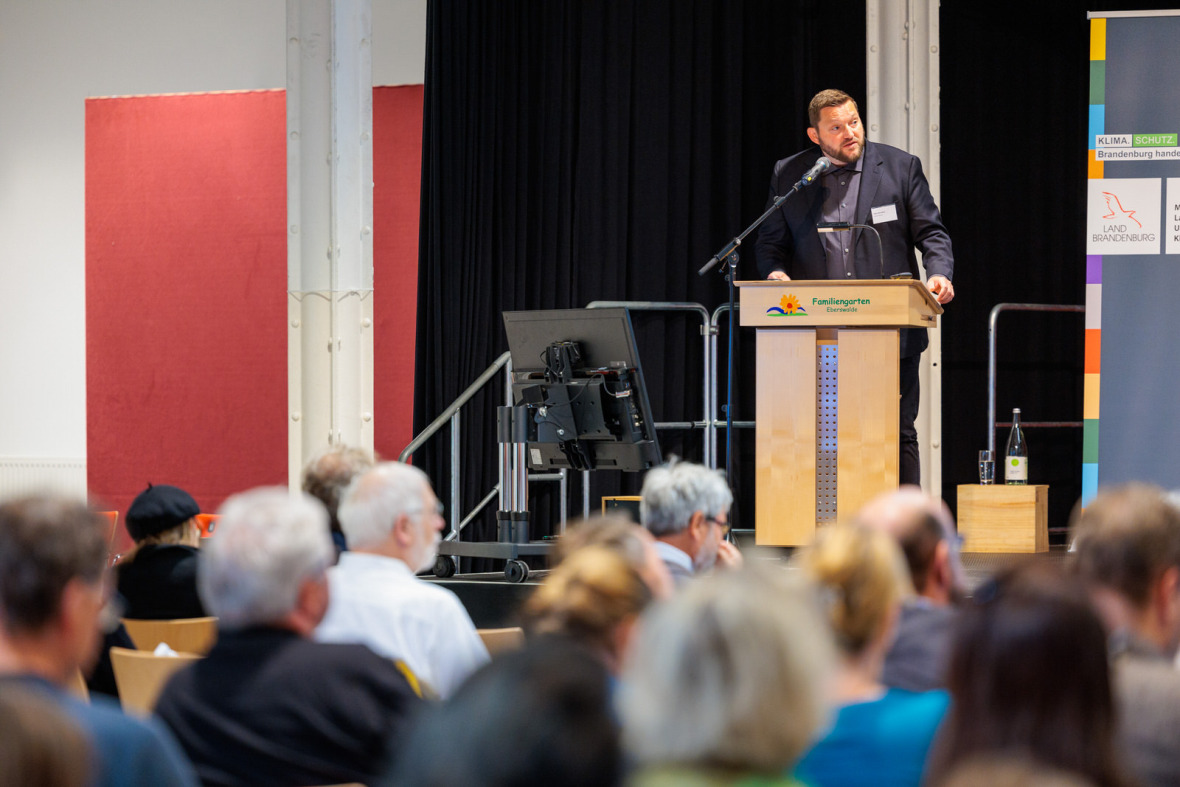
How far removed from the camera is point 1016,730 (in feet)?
4.19

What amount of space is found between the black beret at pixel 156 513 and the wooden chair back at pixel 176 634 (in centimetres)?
36

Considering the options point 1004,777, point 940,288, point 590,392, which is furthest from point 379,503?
point 940,288

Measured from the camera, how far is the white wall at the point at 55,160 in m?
7.76

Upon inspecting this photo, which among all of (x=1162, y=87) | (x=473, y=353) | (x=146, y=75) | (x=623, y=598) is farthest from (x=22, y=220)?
(x=623, y=598)

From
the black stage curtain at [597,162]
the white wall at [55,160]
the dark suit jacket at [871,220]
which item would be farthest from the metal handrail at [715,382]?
the white wall at [55,160]

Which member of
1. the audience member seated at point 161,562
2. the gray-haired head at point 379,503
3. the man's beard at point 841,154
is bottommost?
the audience member seated at point 161,562

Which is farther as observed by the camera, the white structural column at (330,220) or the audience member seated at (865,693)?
the white structural column at (330,220)

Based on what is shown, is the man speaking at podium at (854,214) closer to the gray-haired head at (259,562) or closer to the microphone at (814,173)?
the microphone at (814,173)

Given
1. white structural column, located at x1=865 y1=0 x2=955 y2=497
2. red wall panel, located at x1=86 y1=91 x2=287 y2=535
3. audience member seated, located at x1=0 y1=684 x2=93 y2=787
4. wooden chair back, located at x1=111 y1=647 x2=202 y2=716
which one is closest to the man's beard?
white structural column, located at x1=865 y1=0 x2=955 y2=497

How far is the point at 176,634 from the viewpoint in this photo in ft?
9.47

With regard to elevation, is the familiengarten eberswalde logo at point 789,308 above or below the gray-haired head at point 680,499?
above

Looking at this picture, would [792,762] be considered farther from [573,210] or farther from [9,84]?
[9,84]

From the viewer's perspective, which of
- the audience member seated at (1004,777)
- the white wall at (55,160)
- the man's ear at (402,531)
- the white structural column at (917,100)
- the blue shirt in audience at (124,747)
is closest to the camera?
the audience member seated at (1004,777)

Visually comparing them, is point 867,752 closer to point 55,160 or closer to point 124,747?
point 124,747
